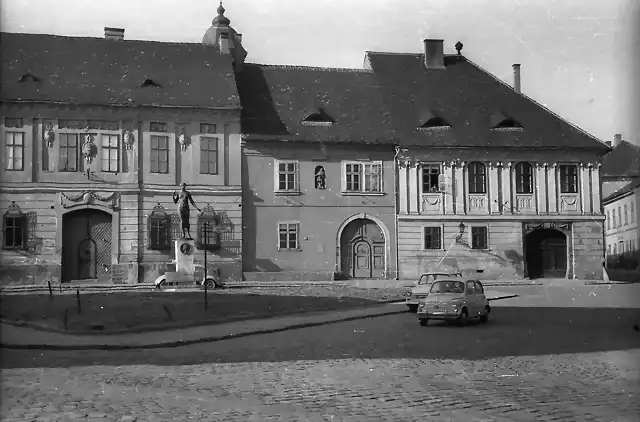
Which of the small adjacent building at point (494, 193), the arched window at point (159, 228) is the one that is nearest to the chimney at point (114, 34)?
the arched window at point (159, 228)

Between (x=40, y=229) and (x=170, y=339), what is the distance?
21467 millimetres

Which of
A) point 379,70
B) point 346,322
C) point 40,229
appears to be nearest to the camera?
point 346,322

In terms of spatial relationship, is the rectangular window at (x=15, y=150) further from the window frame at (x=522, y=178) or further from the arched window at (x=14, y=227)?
the window frame at (x=522, y=178)

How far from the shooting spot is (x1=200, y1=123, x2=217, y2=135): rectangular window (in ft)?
127

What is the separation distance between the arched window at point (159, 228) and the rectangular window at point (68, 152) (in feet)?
14.3

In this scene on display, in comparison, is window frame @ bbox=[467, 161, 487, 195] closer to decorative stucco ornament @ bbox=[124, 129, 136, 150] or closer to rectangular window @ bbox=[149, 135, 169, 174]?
rectangular window @ bbox=[149, 135, 169, 174]

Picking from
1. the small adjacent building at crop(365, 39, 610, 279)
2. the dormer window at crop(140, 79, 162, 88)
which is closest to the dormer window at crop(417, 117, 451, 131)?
the small adjacent building at crop(365, 39, 610, 279)

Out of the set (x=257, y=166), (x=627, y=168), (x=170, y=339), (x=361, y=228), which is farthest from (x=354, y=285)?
(x=627, y=168)

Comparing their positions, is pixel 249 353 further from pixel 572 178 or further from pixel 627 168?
pixel 627 168

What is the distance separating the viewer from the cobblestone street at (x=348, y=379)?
9398 millimetres

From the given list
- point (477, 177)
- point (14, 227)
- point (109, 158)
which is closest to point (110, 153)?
point (109, 158)

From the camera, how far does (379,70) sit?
149ft

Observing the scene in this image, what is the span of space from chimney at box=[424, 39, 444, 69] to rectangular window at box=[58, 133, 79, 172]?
21.4 m

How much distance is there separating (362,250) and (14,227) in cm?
1768
